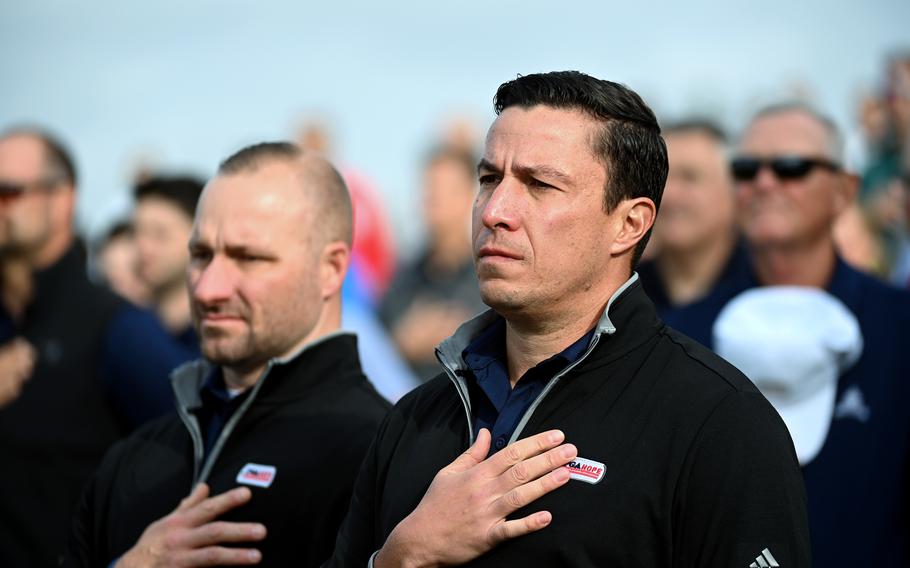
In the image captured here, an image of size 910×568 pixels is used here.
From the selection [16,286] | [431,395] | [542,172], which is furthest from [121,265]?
[542,172]

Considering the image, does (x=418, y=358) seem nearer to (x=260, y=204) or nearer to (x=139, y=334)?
(x=139, y=334)

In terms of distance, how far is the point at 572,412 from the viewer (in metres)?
2.85

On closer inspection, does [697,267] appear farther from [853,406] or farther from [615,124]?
[615,124]

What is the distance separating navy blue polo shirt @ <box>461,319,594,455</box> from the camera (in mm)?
2934

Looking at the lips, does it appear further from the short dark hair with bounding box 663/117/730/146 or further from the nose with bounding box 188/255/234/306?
the short dark hair with bounding box 663/117/730/146

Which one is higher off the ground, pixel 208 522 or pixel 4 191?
pixel 4 191

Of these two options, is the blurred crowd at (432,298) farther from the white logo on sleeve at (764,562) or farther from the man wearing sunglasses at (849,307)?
the white logo on sleeve at (764,562)

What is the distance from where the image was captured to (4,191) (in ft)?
21.4

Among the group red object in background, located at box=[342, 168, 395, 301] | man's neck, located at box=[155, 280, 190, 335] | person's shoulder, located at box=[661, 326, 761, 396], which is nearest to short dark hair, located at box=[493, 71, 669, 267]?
person's shoulder, located at box=[661, 326, 761, 396]

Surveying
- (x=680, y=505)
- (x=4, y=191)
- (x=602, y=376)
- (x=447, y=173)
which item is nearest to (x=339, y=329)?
(x=602, y=376)

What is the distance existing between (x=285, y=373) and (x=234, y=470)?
37 cm

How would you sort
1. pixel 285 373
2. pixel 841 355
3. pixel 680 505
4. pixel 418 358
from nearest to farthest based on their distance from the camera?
1. pixel 680 505
2. pixel 285 373
3. pixel 841 355
4. pixel 418 358

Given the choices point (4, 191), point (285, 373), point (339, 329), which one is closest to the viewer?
point (285, 373)

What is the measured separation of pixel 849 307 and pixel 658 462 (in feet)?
8.08
